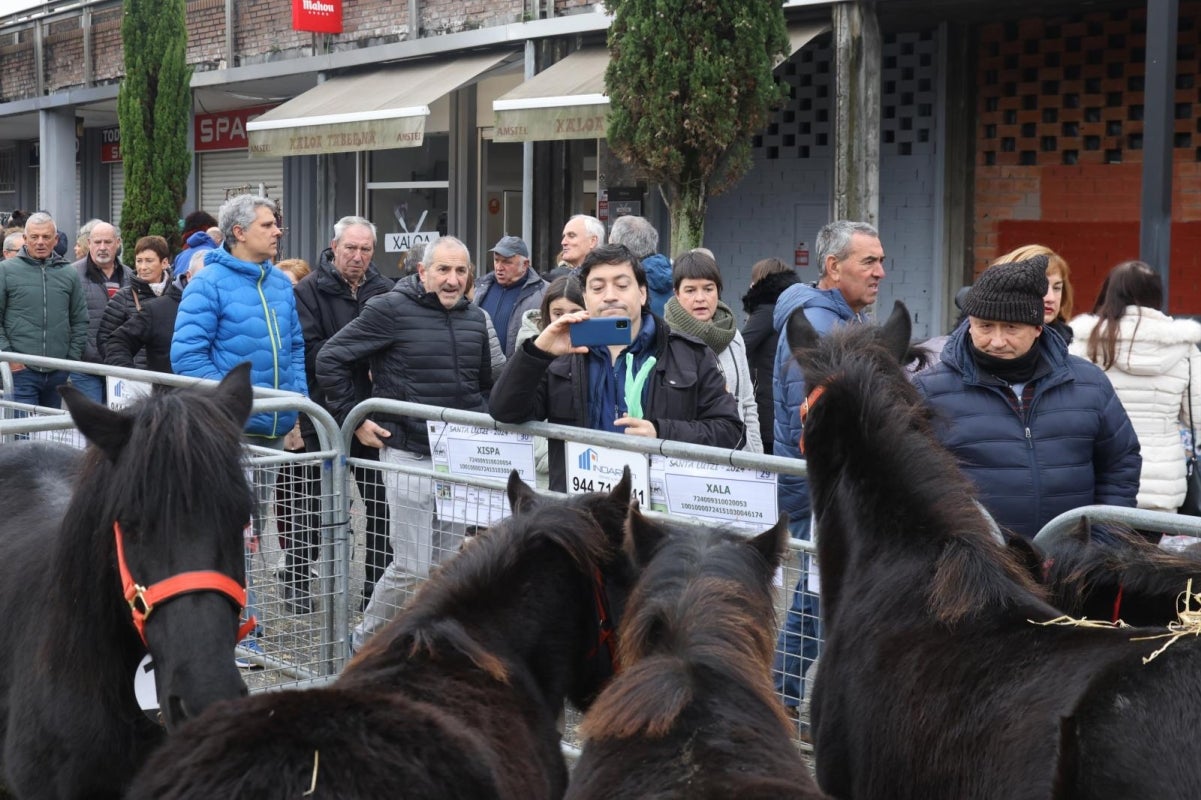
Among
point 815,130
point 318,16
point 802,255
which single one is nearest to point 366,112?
point 318,16

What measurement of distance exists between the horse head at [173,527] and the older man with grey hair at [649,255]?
4.41 m

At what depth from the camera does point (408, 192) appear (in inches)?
770

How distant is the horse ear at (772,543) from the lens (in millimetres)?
3227

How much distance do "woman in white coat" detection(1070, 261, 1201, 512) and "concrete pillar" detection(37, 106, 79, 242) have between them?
21.6m

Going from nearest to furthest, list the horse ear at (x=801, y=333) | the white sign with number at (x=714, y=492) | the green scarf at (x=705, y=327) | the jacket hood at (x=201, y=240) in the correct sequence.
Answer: the horse ear at (x=801, y=333) < the white sign with number at (x=714, y=492) < the green scarf at (x=705, y=327) < the jacket hood at (x=201, y=240)

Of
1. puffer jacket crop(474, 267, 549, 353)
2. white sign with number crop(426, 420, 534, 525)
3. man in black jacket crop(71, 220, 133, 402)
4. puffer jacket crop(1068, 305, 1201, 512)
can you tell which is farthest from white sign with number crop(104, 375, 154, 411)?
puffer jacket crop(1068, 305, 1201, 512)

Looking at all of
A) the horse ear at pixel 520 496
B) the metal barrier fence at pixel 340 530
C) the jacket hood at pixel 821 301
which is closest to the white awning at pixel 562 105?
the jacket hood at pixel 821 301

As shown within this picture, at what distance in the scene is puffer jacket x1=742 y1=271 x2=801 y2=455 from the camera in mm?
7816

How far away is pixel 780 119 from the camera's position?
1505 cm

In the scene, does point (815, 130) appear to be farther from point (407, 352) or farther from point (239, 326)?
point (239, 326)

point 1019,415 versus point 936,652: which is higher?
point 1019,415

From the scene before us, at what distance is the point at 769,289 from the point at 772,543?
16.2 ft

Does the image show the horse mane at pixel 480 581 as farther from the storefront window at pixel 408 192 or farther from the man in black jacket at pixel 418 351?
the storefront window at pixel 408 192

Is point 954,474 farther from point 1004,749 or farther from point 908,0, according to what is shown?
point 908,0
